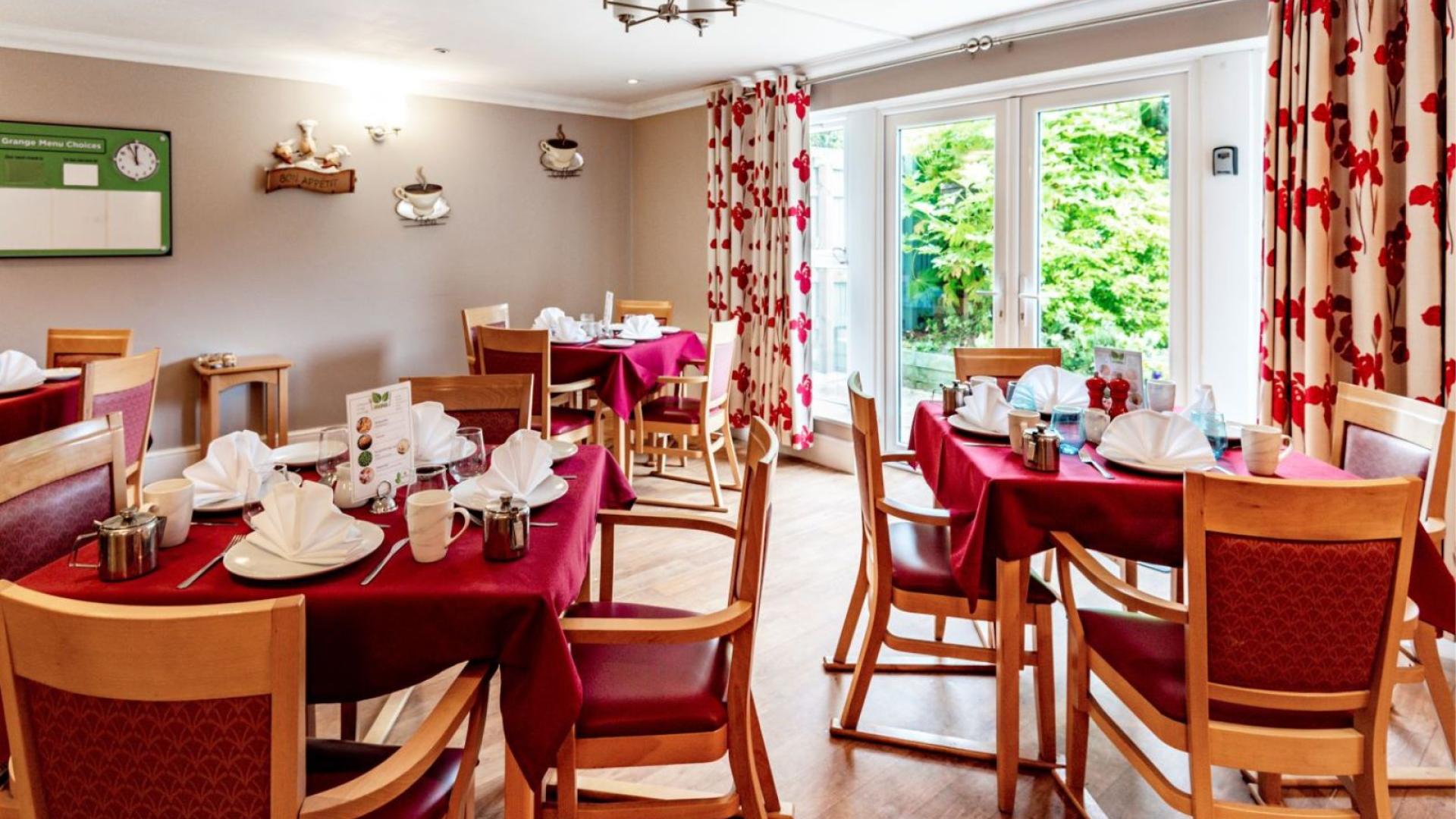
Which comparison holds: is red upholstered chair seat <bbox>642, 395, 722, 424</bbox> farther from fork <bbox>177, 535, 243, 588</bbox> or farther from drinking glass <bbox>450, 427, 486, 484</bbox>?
fork <bbox>177, 535, 243, 588</bbox>

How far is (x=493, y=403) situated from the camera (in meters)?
2.67

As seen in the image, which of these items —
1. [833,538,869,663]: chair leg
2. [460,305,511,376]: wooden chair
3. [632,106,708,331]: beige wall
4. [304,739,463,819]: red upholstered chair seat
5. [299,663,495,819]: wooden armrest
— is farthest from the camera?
[632,106,708,331]: beige wall

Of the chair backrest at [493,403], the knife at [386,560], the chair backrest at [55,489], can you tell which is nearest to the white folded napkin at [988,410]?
the chair backrest at [493,403]

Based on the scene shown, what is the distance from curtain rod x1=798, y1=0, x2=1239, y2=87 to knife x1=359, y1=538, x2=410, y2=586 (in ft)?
12.4

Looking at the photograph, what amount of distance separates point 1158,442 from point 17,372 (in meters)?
3.74

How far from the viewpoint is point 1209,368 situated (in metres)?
3.79

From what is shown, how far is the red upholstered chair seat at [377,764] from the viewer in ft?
4.34

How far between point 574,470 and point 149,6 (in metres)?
3.60

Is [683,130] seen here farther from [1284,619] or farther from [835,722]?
[1284,619]

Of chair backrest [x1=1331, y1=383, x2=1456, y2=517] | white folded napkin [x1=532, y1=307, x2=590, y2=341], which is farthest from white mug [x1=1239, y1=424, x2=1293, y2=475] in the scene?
white folded napkin [x1=532, y1=307, x2=590, y2=341]

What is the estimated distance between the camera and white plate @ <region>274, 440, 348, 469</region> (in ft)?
6.81

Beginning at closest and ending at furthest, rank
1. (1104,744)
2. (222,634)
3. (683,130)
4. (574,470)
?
(222,634) → (574,470) → (1104,744) → (683,130)

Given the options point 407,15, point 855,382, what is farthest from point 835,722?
point 407,15

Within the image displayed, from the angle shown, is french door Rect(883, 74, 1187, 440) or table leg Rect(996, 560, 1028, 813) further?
french door Rect(883, 74, 1187, 440)
